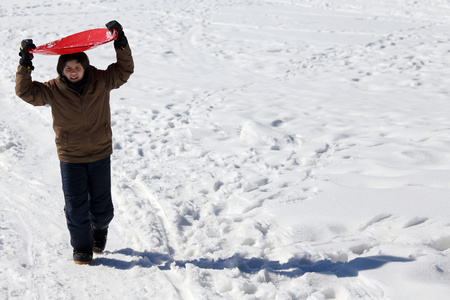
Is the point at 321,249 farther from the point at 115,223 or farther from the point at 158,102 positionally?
the point at 158,102

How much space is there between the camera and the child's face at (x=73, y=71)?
3191 mm

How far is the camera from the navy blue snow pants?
339 centimetres

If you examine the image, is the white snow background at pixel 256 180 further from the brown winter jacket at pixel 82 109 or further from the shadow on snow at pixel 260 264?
the brown winter jacket at pixel 82 109

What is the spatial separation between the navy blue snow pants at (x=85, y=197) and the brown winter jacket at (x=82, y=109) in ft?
0.26

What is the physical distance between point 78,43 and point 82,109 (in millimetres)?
421

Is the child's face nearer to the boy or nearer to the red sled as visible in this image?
the boy

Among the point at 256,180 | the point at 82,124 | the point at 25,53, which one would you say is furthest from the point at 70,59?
the point at 256,180

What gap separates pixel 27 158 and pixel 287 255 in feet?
10.8

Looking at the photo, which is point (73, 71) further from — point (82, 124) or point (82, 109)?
point (82, 124)

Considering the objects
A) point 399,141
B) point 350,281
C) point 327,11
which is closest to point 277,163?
point 399,141

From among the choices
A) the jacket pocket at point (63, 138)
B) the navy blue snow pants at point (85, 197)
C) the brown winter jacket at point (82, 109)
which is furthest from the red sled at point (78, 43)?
the navy blue snow pants at point (85, 197)

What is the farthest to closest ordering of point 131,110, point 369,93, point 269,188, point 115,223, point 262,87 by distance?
point 262,87
point 369,93
point 131,110
point 269,188
point 115,223

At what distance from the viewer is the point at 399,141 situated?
18.1 feet

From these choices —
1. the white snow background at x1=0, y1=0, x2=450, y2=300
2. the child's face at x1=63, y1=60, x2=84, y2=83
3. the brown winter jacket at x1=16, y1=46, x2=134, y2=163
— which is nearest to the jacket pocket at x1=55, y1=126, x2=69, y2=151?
the brown winter jacket at x1=16, y1=46, x2=134, y2=163
